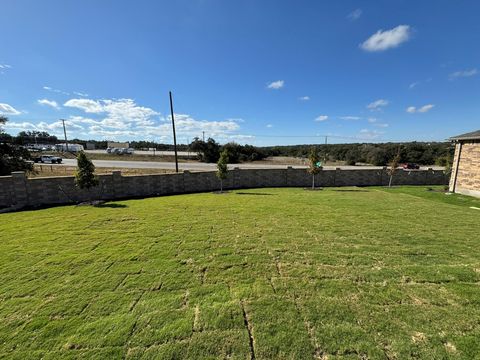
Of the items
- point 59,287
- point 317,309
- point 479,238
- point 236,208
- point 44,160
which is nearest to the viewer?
point 317,309

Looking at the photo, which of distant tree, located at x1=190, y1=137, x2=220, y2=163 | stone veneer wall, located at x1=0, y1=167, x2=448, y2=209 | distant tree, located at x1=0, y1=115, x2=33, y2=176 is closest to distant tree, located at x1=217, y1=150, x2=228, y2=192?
stone veneer wall, located at x1=0, y1=167, x2=448, y2=209

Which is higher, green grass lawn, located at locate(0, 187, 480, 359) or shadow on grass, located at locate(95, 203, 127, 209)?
green grass lawn, located at locate(0, 187, 480, 359)

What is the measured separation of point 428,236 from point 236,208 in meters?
5.91

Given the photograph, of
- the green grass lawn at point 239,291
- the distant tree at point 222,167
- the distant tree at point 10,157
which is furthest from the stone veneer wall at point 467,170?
the distant tree at point 10,157

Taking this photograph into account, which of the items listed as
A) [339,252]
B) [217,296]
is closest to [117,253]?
[217,296]

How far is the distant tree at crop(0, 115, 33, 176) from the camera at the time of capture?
13.9 m

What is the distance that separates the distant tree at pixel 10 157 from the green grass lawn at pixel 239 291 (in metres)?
10.9

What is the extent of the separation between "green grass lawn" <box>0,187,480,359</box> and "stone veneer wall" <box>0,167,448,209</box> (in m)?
3.43

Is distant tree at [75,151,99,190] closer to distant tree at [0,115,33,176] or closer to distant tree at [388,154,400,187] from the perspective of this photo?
distant tree at [0,115,33,176]

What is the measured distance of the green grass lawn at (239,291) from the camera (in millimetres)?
2369

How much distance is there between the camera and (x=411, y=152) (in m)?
46.3

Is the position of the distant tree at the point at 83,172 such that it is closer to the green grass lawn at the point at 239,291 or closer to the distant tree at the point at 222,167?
the green grass lawn at the point at 239,291

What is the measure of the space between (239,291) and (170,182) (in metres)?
10.3

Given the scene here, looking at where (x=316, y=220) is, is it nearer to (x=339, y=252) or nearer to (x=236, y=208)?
(x=339, y=252)
